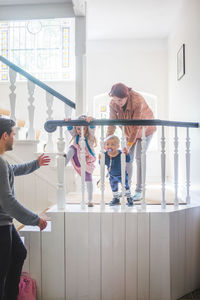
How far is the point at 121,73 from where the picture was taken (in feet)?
16.8

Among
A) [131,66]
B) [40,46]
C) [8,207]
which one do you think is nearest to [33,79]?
[8,207]

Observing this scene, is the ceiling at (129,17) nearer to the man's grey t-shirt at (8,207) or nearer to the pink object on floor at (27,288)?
the man's grey t-shirt at (8,207)

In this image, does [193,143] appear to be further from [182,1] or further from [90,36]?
[90,36]

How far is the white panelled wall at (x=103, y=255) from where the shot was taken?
199cm

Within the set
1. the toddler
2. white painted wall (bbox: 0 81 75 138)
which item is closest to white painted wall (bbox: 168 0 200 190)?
the toddler

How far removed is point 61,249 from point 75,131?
0.92 m

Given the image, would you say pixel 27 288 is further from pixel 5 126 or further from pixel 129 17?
pixel 129 17

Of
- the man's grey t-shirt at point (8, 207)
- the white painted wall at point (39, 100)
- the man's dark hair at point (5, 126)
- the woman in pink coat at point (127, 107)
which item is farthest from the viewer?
the white painted wall at point (39, 100)

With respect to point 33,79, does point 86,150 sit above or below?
below

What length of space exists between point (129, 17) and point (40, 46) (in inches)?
98.5

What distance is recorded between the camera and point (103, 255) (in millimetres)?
1991

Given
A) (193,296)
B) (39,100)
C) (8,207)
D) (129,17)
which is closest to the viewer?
(8,207)

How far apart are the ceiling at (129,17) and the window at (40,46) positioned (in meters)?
1.07

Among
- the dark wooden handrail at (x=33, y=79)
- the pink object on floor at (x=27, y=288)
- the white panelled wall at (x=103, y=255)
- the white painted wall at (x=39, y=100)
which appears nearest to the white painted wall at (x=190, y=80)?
the white panelled wall at (x=103, y=255)
